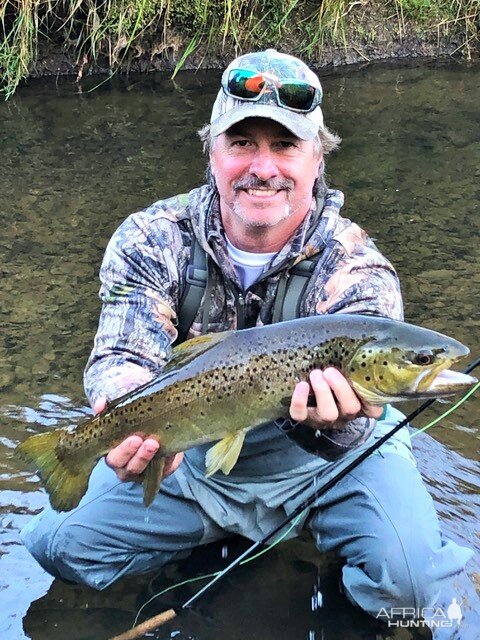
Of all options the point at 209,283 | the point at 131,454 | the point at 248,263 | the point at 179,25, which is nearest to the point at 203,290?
the point at 209,283

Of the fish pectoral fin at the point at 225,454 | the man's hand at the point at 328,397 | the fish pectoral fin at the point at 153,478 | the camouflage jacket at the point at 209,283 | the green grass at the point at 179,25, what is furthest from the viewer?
the green grass at the point at 179,25

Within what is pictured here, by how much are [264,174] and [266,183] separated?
0.03m

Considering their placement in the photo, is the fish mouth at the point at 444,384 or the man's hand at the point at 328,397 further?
the man's hand at the point at 328,397

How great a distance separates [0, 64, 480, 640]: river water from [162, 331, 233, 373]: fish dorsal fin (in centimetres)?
101

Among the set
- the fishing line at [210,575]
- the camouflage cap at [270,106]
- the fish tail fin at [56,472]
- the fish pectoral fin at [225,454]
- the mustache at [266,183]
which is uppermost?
the camouflage cap at [270,106]

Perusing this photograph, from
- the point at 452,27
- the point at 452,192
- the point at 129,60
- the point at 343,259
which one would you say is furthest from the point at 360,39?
the point at 343,259

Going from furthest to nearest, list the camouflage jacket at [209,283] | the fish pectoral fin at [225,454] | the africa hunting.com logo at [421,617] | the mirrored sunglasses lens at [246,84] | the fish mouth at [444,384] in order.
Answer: the mirrored sunglasses lens at [246,84], the camouflage jacket at [209,283], the africa hunting.com logo at [421,617], the fish pectoral fin at [225,454], the fish mouth at [444,384]

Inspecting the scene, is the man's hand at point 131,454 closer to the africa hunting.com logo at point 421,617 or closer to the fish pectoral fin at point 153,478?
the fish pectoral fin at point 153,478

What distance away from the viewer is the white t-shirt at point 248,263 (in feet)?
10.5

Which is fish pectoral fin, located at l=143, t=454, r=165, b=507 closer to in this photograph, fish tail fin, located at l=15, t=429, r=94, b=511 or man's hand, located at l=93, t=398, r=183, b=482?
man's hand, located at l=93, t=398, r=183, b=482

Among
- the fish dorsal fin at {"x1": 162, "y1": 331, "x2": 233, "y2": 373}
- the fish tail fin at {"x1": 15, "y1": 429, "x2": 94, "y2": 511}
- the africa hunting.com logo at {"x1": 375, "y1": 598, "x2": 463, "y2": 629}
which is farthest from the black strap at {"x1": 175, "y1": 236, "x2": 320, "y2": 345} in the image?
the africa hunting.com logo at {"x1": 375, "y1": 598, "x2": 463, "y2": 629}

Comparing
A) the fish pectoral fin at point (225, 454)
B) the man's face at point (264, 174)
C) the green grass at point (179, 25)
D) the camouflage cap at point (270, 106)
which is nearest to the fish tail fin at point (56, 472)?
the fish pectoral fin at point (225, 454)

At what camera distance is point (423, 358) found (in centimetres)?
239

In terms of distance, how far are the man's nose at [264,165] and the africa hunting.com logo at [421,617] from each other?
160 cm
